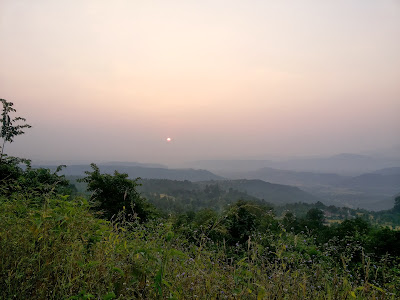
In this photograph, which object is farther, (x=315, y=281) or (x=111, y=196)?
(x=111, y=196)

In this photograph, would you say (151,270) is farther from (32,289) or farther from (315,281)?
(315,281)

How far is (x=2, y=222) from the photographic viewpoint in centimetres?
281

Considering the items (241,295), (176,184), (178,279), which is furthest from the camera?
(176,184)


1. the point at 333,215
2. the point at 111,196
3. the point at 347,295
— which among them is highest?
the point at 347,295

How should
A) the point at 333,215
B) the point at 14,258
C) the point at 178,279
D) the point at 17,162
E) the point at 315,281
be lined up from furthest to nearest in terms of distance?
the point at 333,215 → the point at 17,162 → the point at 315,281 → the point at 178,279 → the point at 14,258

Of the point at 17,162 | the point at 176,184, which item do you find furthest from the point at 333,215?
the point at 17,162

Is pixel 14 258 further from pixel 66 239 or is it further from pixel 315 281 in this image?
pixel 315 281

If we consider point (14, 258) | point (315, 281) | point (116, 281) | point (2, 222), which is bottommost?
point (315, 281)

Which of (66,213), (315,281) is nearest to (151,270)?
(66,213)

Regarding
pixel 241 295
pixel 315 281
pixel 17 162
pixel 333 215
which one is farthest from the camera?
pixel 333 215

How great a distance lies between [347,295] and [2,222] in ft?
13.2

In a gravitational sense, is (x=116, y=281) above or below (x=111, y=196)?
above

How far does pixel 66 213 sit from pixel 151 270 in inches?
50.5

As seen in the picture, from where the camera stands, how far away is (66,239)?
8.33ft
